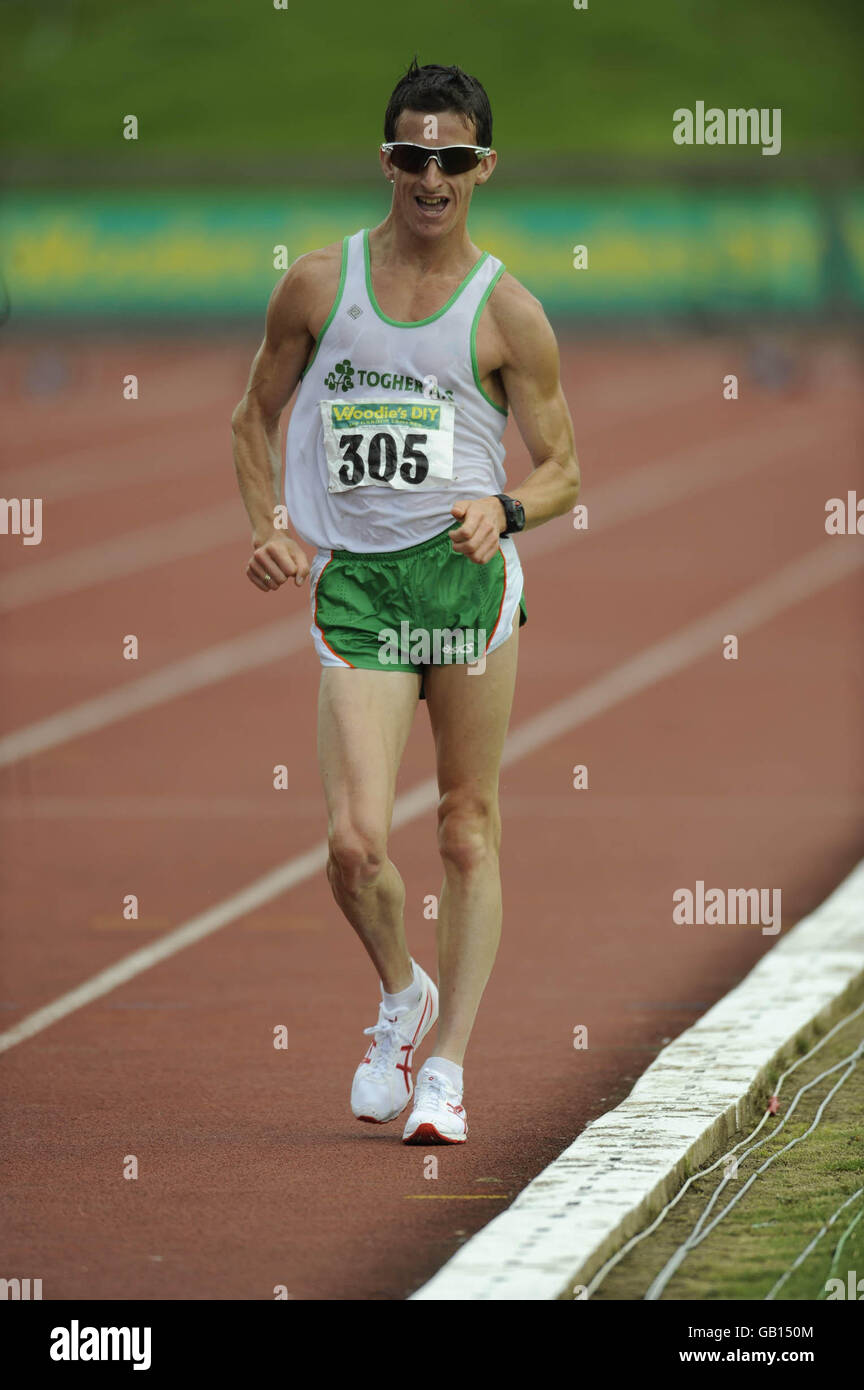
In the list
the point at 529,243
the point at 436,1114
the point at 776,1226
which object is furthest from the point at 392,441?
the point at 529,243

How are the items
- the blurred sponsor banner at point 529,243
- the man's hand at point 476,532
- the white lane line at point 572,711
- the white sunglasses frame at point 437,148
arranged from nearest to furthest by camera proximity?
the man's hand at point 476,532, the white sunglasses frame at point 437,148, the white lane line at point 572,711, the blurred sponsor banner at point 529,243

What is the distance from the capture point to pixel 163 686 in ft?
49.9

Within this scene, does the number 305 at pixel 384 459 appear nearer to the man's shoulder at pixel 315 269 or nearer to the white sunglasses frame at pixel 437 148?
the man's shoulder at pixel 315 269

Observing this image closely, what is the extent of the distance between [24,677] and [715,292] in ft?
70.2

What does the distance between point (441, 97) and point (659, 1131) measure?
238 centimetres

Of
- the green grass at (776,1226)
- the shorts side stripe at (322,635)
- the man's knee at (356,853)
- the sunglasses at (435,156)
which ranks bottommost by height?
the green grass at (776,1226)

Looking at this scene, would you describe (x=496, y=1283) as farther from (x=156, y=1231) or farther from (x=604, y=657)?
(x=604, y=657)

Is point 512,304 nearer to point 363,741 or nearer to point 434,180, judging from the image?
point 434,180

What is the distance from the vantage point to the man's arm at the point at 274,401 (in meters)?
5.82

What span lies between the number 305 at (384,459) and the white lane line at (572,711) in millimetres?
2193

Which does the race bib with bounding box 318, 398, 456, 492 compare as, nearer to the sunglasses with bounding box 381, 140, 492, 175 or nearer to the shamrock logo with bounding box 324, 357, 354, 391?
the shamrock logo with bounding box 324, 357, 354, 391

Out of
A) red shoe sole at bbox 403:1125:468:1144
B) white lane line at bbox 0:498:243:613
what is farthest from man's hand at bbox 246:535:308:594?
white lane line at bbox 0:498:243:613

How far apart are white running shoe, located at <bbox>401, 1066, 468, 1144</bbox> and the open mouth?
1964 millimetres

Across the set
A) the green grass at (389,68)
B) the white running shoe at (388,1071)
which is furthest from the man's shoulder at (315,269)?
the green grass at (389,68)
